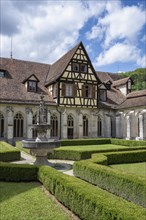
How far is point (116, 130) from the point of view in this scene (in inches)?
1431

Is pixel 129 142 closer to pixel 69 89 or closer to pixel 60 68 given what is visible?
pixel 69 89

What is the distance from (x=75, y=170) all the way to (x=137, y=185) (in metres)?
5.21

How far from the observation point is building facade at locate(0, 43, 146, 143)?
2975 centimetres

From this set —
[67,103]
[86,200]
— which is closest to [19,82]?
A: [67,103]

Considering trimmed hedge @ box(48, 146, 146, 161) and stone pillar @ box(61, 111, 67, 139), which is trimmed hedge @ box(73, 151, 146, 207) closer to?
trimmed hedge @ box(48, 146, 146, 161)

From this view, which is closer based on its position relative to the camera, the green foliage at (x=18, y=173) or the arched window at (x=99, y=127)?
the green foliage at (x=18, y=173)

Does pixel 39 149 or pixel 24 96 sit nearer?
pixel 39 149

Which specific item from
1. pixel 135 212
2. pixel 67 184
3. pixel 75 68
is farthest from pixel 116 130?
pixel 135 212

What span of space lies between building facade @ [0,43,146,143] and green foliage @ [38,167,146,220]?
19.5 m

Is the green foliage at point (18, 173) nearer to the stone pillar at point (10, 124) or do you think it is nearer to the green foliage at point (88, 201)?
the green foliage at point (88, 201)

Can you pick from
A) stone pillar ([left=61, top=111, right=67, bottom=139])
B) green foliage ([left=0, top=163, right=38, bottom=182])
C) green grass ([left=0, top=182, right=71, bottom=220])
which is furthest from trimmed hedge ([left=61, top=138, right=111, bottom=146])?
green grass ([left=0, top=182, right=71, bottom=220])

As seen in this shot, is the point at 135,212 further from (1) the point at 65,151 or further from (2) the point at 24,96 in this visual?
(2) the point at 24,96

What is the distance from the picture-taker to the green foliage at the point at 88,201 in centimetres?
605

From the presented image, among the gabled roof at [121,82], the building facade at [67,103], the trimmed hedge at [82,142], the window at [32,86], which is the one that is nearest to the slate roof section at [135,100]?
the building facade at [67,103]
